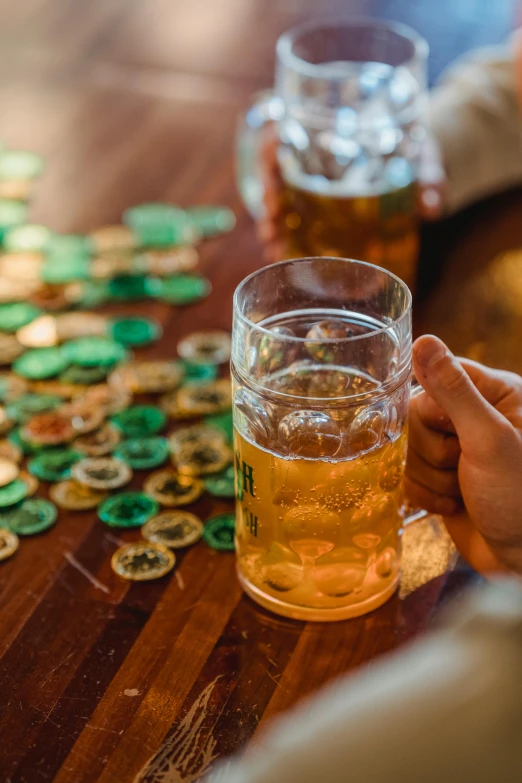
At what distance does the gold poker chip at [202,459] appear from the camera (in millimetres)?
859

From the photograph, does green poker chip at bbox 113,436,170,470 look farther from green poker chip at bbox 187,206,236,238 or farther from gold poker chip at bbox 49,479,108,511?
green poker chip at bbox 187,206,236,238

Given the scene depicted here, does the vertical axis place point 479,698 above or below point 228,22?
above

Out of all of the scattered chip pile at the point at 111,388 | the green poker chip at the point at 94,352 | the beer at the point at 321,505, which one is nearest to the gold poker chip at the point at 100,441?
the scattered chip pile at the point at 111,388

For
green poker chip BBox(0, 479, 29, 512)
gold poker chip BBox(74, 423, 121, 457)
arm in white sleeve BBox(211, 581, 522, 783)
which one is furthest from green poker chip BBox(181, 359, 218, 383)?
arm in white sleeve BBox(211, 581, 522, 783)

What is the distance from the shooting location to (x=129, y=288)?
112cm

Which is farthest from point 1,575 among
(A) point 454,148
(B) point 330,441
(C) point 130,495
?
(A) point 454,148

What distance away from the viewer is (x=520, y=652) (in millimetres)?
385

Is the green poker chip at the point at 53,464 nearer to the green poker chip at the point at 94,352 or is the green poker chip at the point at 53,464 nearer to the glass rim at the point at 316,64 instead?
the green poker chip at the point at 94,352

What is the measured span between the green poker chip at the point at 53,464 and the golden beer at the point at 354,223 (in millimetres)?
352

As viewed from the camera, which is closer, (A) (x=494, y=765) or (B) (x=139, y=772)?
(A) (x=494, y=765)

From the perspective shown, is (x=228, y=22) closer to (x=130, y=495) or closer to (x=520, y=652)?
(x=130, y=495)

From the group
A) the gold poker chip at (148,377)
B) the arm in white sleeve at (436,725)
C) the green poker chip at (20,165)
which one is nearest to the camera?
the arm in white sleeve at (436,725)

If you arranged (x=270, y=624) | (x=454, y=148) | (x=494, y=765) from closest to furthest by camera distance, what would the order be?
(x=494, y=765) < (x=270, y=624) < (x=454, y=148)

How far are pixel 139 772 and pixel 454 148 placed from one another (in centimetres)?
96
